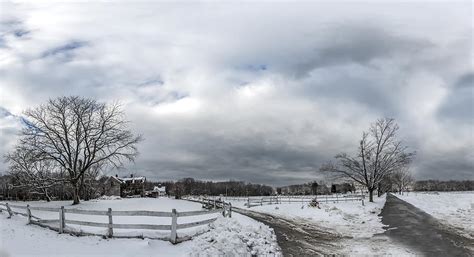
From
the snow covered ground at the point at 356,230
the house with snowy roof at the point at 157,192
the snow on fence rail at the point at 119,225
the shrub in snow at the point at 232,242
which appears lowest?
the house with snowy roof at the point at 157,192

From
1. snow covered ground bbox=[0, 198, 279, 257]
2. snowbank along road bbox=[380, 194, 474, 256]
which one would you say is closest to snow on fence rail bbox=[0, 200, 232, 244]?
snow covered ground bbox=[0, 198, 279, 257]

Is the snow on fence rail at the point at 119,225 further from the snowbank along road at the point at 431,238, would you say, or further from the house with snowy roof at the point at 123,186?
the house with snowy roof at the point at 123,186

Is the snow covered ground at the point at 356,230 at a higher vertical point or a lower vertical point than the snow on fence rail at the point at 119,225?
lower

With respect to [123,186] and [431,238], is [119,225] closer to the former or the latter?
[431,238]

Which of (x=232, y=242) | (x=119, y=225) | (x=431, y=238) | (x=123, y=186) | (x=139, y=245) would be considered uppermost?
(x=119, y=225)

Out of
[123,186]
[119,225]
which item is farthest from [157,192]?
[119,225]

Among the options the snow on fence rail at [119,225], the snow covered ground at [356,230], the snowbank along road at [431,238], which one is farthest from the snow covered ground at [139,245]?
the snowbank along road at [431,238]

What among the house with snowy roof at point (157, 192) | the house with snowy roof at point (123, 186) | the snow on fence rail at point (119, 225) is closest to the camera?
the snow on fence rail at point (119, 225)

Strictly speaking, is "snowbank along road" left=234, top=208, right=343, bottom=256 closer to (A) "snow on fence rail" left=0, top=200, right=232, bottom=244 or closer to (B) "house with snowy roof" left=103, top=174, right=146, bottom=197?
(A) "snow on fence rail" left=0, top=200, right=232, bottom=244

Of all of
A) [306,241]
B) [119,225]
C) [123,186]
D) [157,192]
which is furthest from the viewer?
[123,186]

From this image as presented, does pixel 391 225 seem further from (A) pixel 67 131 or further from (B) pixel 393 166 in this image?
(A) pixel 67 131

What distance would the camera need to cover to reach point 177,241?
13.2 m

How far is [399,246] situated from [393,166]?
35.1 meters

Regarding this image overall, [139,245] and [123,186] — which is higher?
[139,245]
